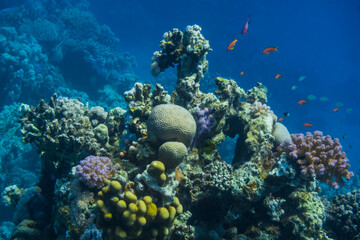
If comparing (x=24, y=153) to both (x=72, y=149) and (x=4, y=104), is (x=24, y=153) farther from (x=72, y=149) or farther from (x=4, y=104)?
(x=72, y=149)

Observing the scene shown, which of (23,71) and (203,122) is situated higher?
(23,71)

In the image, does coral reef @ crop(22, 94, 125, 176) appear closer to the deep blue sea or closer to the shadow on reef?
the shadow on reef

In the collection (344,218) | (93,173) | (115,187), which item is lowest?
(115,187)

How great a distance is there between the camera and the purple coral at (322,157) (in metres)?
4.25

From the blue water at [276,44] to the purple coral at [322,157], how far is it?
20183 mm

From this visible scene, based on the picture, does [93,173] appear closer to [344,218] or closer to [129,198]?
[129,198]

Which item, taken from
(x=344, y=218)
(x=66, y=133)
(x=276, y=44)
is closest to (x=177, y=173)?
(x=66, y=133)

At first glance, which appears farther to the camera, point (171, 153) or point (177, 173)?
point (177, 173)

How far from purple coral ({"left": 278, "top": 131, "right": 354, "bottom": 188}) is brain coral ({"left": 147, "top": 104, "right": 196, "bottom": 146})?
239 cm

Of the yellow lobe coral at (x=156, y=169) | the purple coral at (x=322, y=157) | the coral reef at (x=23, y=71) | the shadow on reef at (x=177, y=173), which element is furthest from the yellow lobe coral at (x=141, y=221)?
the coral reef at (x=23, y=71)

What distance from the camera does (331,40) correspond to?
201ft

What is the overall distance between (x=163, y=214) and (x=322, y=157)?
12.3 feet

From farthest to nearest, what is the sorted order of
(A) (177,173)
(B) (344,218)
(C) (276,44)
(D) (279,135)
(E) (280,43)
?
(E) (280,43) < (C) (276,44) < (B) (344,218) < (D) (279,135) < (A) (177,173)

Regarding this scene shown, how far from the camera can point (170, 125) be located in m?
3.73
